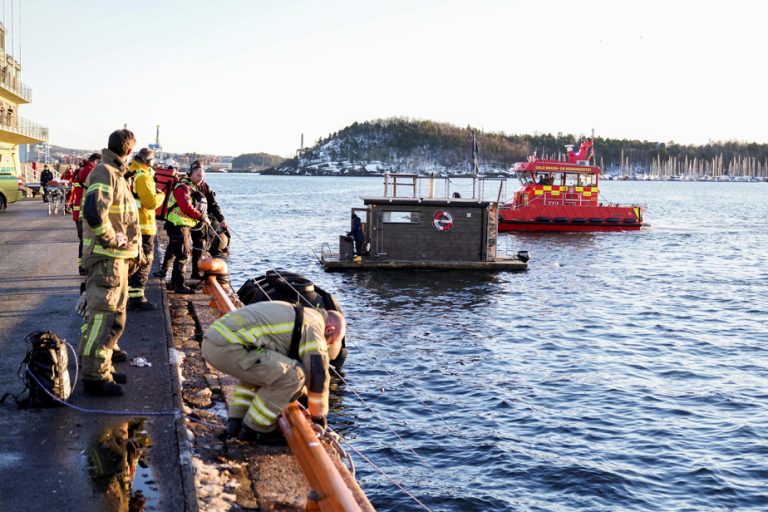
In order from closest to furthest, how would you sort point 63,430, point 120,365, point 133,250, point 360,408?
point 63,430
point 133,250
point 120,365
point 360,408

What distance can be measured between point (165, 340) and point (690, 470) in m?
6.74

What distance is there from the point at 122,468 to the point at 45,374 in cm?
154

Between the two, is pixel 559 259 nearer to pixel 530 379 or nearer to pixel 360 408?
pixel 530 379

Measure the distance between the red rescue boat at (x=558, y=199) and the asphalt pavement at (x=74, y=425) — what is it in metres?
32.0

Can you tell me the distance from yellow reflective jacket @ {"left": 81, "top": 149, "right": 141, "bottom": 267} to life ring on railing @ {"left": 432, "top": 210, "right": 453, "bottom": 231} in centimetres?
1893

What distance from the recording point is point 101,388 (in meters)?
7.18

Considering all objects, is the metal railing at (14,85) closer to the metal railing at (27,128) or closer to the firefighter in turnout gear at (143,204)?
the metal railing at (27,128)

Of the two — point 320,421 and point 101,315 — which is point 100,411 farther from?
point 320,421

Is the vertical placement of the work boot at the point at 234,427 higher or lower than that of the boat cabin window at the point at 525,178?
lower

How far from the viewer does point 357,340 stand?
16516 mm

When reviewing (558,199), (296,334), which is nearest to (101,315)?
(296,334)

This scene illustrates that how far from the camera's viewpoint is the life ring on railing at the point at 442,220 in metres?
25.9

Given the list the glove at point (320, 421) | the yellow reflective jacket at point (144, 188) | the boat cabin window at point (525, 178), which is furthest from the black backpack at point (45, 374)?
the boat cabin window at point (525, 178)

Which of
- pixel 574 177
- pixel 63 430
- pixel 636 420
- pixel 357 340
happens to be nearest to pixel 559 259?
pixel 574 177
